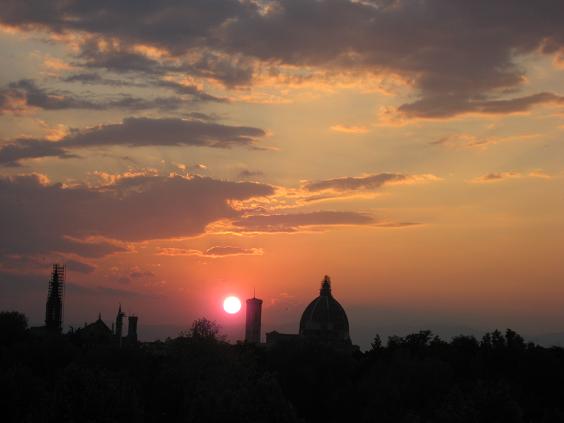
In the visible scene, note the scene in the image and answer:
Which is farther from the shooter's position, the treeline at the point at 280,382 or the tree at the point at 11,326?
the tree at the point at 11,326

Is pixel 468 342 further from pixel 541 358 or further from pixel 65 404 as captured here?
pixel 65 404

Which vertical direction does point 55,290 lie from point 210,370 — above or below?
above

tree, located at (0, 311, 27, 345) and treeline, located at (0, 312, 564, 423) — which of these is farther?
tree, located at (0, 311, 27, 345)

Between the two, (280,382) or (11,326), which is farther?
(11,326)

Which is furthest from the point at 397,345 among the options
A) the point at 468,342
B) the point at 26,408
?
the point at 26,408

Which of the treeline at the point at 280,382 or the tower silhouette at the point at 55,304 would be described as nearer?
the treeline at the point at 280,382

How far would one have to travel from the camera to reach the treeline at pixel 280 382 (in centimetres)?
5156

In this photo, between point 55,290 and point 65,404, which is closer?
point 65,404

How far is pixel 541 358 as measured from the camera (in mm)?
93062

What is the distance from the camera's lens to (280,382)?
95.1 meters

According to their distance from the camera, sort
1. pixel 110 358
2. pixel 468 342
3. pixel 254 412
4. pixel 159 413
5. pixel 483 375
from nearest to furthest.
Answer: pixel 254 412, pixel 159 413, pixel 483 375, pixel 110 358, pixel 468 342

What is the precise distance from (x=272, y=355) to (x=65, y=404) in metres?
63.4

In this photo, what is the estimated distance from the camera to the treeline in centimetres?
5156

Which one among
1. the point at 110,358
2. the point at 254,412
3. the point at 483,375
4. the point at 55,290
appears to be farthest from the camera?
the point at 55,290
